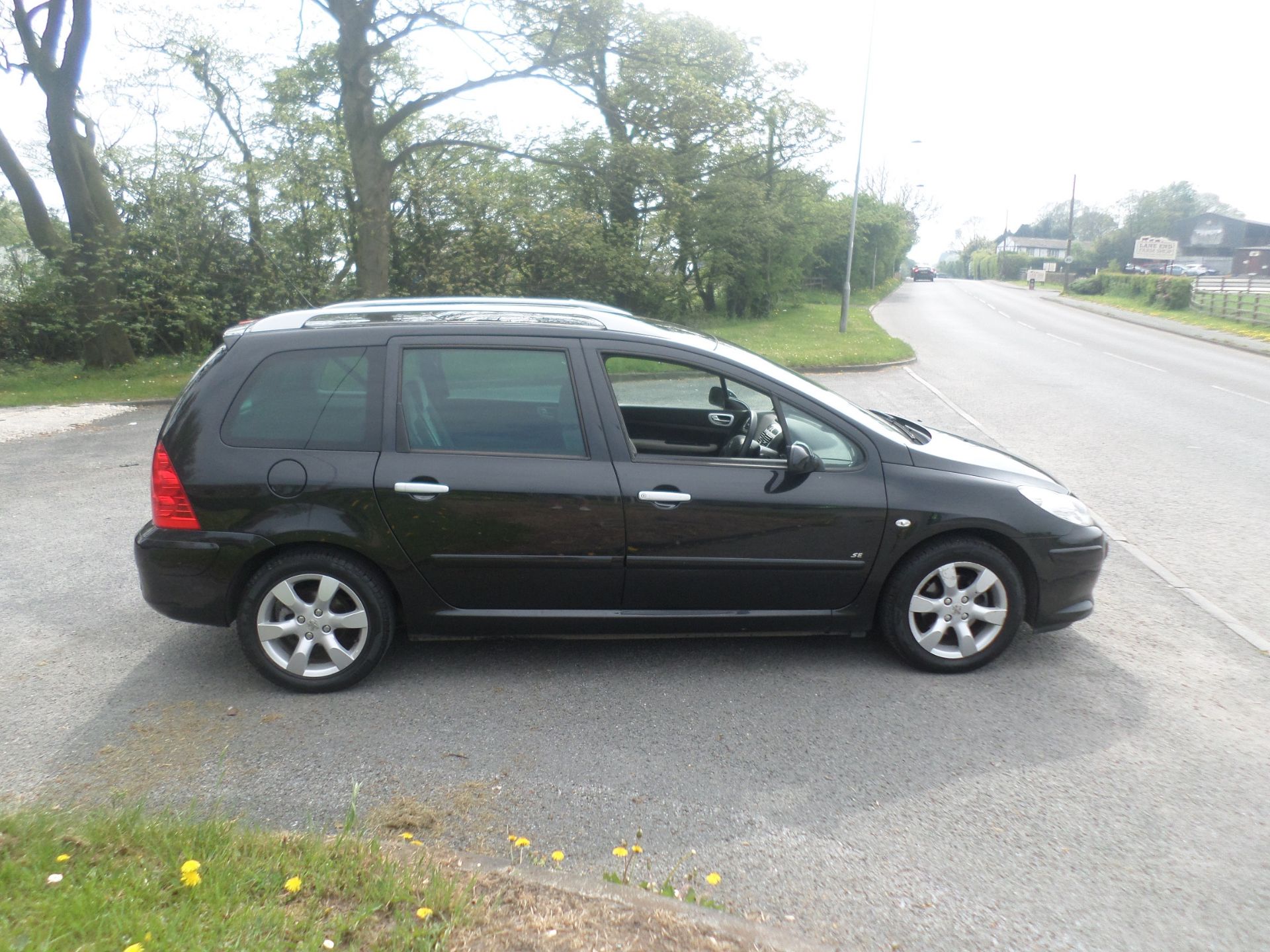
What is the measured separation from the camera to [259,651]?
174 inches

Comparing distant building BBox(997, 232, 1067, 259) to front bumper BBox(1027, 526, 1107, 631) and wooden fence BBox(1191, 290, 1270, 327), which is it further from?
front bumper BBox(1027, 526, 1107, 631)

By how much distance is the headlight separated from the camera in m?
4.70

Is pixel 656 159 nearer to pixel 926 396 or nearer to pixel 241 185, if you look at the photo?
pixel 241 185

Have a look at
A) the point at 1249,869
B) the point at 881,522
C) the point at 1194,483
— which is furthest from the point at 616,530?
the point at 1194,483

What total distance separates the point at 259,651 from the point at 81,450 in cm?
825

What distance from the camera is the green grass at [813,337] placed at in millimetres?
20078

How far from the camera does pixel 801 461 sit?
442 centimetres

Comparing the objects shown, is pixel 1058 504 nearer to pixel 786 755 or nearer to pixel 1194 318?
pixel 786 755

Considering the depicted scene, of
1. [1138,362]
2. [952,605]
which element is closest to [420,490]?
[952,605]

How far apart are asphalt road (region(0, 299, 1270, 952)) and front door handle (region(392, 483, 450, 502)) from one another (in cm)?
91

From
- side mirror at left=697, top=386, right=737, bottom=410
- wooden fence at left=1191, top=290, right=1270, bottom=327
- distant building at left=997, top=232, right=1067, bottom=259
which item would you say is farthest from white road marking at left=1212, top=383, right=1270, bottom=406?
distant building at left=997, top=232, right=1067, bottom=259

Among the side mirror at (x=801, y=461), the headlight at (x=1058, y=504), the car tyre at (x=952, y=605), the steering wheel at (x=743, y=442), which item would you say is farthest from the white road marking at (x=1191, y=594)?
the steering wheel at (x=743, y=442)

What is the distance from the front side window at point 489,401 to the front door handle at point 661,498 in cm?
35

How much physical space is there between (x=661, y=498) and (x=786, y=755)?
125cm
